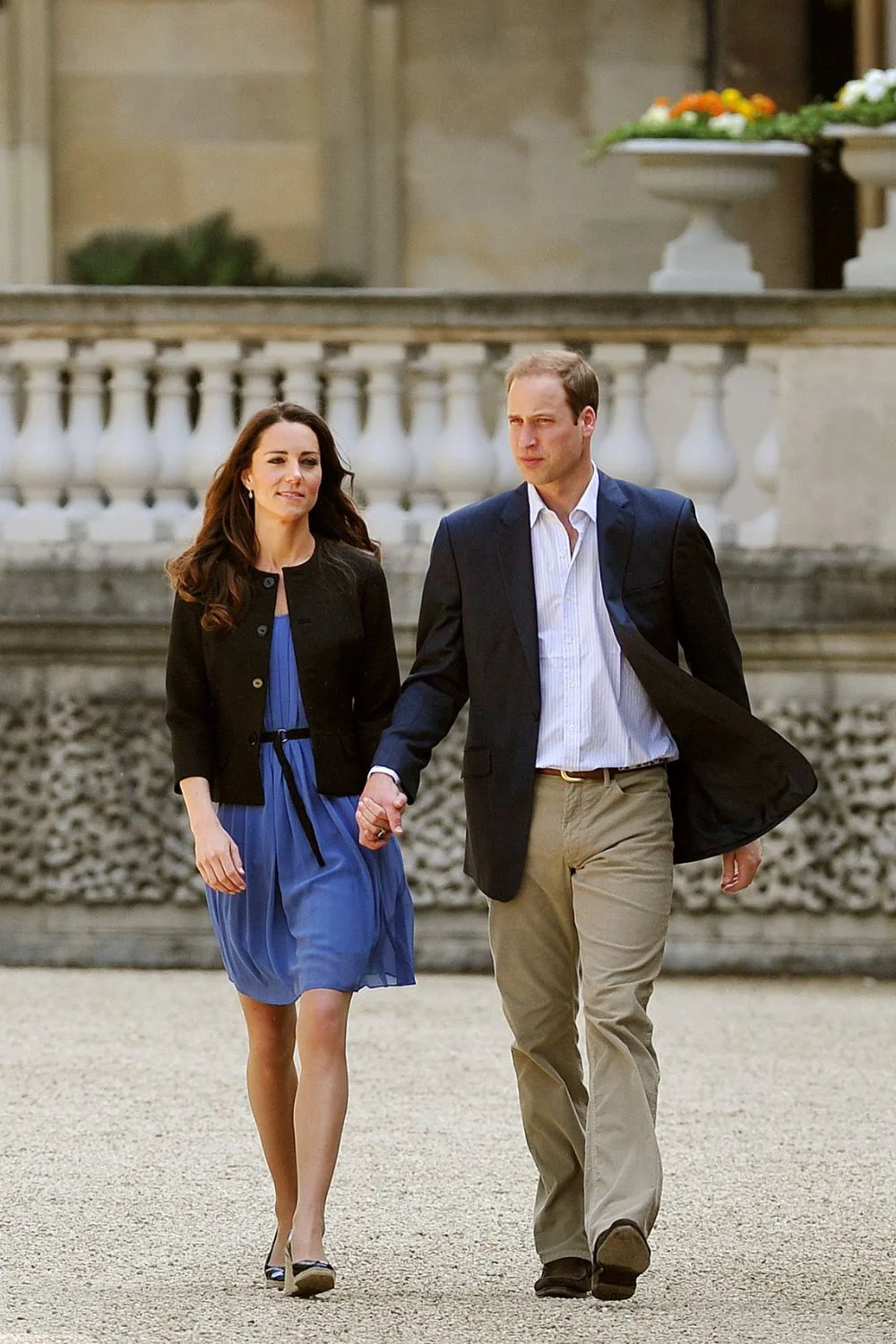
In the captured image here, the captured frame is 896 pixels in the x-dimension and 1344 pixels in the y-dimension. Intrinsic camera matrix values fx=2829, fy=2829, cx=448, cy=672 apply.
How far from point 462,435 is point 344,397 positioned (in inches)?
16.6

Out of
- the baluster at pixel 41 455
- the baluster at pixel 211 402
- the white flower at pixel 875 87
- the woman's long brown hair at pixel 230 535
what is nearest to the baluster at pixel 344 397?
the baluster at pixel 211 402

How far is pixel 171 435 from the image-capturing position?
934 cm

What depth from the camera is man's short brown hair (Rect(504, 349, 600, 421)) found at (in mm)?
5305

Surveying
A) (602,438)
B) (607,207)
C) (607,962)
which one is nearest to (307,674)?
(607,962)

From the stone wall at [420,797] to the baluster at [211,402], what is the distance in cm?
37

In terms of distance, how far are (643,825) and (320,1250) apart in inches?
38.7

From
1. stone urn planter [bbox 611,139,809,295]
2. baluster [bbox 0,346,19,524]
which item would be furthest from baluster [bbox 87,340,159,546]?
stone urn planter [bbox 611,139,809,295]

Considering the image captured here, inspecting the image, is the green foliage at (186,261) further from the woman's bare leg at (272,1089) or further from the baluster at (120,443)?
the woman's bare leg at (272,1089)

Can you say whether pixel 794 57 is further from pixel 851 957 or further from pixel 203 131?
pixel 851 957

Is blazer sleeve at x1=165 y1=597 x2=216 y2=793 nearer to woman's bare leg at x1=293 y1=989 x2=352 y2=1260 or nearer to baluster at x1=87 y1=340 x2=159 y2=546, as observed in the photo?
woman's bare leg at x1=293 y1=989 x2=352 y2=1260

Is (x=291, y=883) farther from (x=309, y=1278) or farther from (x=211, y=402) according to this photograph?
(x=211, y=402)

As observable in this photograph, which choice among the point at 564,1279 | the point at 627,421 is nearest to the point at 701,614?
the point at 564,1279

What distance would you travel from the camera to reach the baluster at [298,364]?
9281 mm

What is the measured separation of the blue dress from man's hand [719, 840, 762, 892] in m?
0.61
